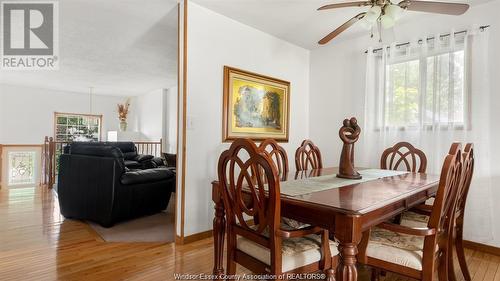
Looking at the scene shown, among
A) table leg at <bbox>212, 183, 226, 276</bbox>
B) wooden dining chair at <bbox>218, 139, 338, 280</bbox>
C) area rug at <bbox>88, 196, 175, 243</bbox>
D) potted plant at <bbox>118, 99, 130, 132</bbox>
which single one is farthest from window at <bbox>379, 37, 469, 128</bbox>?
potted plant at <bbox>118, 99, 130, 132</bbox>

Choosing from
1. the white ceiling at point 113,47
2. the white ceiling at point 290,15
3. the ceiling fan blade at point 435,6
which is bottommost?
the ceiling fan blade at point 435,6

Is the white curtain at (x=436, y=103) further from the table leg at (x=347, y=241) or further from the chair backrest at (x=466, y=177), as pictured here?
the table leg at (x=347, y=241)

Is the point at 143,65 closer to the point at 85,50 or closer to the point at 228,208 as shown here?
the point at 85,50

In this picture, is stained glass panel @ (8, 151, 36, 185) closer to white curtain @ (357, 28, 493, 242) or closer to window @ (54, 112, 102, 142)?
window @ (54, 112, 102, 142)

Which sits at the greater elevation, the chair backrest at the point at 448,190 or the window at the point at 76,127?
the window at the point at 76,127

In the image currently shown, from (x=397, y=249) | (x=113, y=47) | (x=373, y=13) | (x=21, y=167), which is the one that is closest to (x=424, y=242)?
(x=397, y=249)

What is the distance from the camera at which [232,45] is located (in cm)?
301

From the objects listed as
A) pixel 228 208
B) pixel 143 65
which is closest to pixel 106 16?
pixel 143 65

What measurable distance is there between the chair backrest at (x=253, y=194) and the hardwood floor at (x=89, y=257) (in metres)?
0.83

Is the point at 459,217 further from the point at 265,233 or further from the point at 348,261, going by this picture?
the point at 265,233

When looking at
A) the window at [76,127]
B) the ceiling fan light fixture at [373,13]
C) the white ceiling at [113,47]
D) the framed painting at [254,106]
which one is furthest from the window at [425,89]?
the window at [76,127]

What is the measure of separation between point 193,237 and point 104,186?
3.80 ft

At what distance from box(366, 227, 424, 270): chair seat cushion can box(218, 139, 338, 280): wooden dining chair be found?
0.72 ft

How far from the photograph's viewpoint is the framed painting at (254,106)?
2.99 meters
